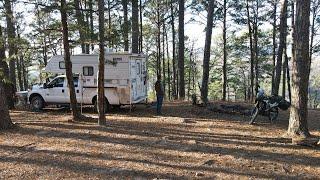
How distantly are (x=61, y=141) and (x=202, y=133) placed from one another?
3.93 meters

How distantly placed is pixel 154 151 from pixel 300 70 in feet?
14.1

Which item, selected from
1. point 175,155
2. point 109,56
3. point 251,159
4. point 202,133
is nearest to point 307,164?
point 251,159

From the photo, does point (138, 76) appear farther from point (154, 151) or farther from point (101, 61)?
point (154, 151)

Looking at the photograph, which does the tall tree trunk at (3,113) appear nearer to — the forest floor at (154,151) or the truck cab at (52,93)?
the forest floor at (154,151)

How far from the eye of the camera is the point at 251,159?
8.19 metres

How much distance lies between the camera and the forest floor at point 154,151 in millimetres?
7176

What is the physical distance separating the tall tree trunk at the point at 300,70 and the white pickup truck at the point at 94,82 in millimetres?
7777

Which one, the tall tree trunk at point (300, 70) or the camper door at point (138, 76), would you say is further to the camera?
the camper door at point (138, 76)

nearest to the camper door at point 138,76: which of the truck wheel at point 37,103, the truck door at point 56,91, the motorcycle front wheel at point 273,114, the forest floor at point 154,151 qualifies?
the truck door at point 56,91

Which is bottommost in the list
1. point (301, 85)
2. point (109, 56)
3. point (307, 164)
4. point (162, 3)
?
point (307, 164)

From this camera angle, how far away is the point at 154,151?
28.9ft

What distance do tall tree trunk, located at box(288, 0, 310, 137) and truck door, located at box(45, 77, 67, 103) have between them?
10468 millimetres

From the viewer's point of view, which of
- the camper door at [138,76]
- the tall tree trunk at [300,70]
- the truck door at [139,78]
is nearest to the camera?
the tall tree trunk at [300,70]

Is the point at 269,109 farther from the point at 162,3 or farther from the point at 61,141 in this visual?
the point at 162,3
